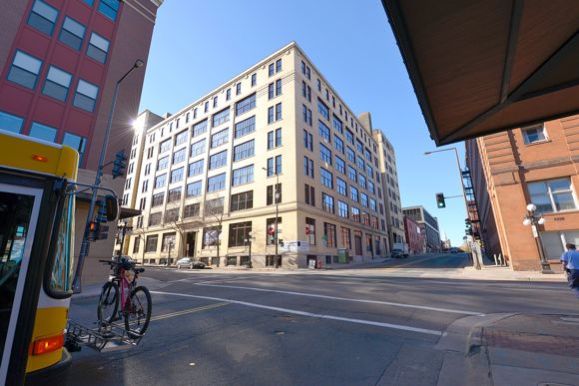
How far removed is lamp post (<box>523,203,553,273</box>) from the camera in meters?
17.3

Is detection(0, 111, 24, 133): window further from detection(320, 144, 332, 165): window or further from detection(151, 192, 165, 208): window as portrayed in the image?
detection(151, 192, 165, 208): window

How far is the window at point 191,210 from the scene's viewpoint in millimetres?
47938

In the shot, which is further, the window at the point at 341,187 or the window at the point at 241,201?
the window at the point at 341,187

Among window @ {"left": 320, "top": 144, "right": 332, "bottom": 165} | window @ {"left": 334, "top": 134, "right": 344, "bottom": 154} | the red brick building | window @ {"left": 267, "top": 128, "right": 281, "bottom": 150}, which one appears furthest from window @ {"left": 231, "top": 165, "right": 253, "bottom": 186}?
the red brick building

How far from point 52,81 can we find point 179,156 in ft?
124

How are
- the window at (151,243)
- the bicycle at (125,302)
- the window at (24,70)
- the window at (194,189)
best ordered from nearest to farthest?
1. the bicycle at (125,302)
2. the window at (24,70)
3. the window at (194,189)
4. the window at (151,243)

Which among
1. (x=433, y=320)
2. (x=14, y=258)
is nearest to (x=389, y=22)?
(x=14, y=258)

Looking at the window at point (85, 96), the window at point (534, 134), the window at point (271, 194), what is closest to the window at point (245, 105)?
A: the window at point (271, 194)

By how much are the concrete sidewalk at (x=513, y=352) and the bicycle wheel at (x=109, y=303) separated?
18.9ft

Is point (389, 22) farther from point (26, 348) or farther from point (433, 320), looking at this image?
point (433, 320)

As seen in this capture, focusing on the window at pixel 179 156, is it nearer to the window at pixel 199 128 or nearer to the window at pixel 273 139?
the window at pixel 199 128

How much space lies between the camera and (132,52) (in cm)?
2350

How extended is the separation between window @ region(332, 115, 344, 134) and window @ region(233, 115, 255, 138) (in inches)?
602

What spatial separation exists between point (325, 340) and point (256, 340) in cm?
136
